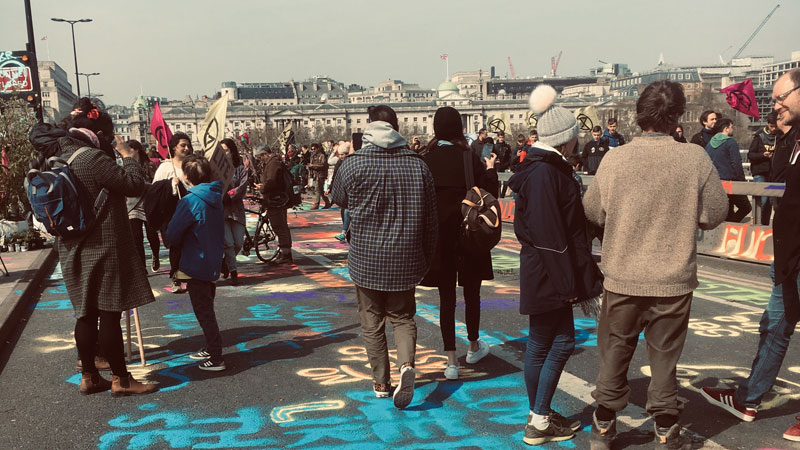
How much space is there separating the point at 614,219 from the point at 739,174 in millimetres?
8578

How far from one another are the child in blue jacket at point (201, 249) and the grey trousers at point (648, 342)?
2894 mm

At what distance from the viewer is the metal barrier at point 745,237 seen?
9.14 meters

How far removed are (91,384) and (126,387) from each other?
26 centimetres

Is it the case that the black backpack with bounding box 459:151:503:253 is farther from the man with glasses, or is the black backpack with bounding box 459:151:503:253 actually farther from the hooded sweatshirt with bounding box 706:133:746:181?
the hooded sweatshirt with bounding box 706:133:746:181

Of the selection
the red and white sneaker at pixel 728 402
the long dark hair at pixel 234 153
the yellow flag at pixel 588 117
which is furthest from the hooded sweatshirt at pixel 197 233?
the yellow flag at pixel 588 117

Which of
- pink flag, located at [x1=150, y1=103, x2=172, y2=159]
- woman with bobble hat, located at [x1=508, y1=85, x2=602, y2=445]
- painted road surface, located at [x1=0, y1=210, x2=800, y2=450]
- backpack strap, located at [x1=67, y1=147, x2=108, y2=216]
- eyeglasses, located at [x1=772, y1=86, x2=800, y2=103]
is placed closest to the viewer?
woman with bobble hat, located at [x1=508, y1=85, x2=602, y2=445]

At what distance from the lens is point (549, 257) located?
3.73 metres

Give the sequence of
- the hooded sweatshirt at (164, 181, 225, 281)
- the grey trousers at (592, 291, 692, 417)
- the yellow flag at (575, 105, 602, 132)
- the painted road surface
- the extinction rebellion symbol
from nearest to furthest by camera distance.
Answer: the grey trousers at (592, 291, 692, 417) → the painted road surface → the hooded sweatshirt at (164, 181, 225, 281) → the extinction rebellion symbol → the yellow flag at (575, 105, 602, 132)

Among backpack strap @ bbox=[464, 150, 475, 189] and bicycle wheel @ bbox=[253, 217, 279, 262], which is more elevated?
backpack strap @ bbox=[464, 150, 475, 189]

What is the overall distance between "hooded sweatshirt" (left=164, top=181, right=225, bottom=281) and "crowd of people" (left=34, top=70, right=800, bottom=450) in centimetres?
1

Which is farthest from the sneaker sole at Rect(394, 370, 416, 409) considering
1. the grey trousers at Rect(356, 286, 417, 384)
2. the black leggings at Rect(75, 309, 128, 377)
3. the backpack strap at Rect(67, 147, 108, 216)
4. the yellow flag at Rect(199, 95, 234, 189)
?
the yellow flag at Rect(199, 95, 234, 189)

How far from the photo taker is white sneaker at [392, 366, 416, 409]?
437cm

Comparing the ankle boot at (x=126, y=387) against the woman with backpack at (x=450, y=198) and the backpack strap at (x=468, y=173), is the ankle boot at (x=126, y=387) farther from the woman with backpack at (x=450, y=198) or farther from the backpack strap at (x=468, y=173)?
the backpack strap at (x=468, y=173)

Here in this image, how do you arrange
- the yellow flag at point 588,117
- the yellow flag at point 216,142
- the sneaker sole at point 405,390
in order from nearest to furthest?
the sneaker sole at point 405,390 → the yellow flag at point 216,142 → the yellow flag at point 588,117
